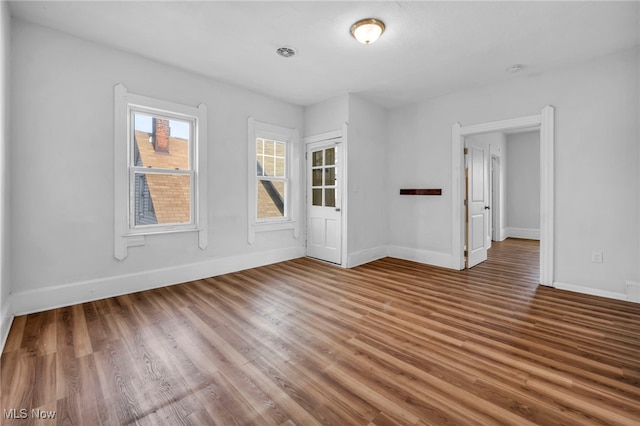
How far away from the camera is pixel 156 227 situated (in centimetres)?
344

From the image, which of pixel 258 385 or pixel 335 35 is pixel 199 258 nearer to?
pixel 258 385

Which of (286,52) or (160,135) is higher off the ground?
(286,52)

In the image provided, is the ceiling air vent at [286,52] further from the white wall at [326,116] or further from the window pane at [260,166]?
the window pane at [260,166]

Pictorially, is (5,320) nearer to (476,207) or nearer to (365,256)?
(365,256)

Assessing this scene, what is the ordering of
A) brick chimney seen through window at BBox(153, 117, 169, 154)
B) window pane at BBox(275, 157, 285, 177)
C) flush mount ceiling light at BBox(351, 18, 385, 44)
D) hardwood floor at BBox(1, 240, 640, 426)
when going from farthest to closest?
1. window pane at BBox(275, 157, 285, 177)
2. brick chimney seen through window at BBox(153, 117, 169, 154)
3. flush mount ceiling light at BBox(351, 18, 385, 44)
4. hardwood floor at BBox(1, 240, 640, 426)

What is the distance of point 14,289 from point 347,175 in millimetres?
3954

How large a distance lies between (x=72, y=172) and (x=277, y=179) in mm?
2640

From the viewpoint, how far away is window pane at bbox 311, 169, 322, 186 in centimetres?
489

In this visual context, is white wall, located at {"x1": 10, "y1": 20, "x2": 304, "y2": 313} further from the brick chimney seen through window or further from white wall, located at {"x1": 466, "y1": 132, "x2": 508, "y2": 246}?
white wall, located at {"x1": 466, "y1": 132, "x2": 508, "y2": 246}

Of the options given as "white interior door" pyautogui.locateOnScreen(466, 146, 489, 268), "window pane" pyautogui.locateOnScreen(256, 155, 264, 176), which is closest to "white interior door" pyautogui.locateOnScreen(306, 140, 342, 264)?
"window pane" pyautogui.locateOnScreen(256, 155, 264, 176)

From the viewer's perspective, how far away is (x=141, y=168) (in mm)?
3312

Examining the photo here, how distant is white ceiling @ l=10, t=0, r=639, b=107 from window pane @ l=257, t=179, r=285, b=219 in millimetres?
1654

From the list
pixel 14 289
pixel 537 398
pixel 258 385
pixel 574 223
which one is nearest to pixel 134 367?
pixel 258 385

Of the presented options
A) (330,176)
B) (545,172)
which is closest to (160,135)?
(330,176)
